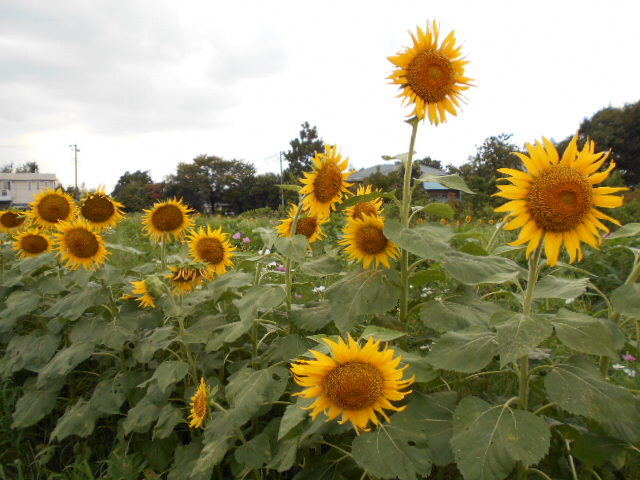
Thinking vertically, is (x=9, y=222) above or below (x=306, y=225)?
below

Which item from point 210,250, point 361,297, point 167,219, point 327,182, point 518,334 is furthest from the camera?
point 167,219

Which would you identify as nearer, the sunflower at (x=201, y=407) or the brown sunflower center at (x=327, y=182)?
the sunflower at (x=201, y=407)

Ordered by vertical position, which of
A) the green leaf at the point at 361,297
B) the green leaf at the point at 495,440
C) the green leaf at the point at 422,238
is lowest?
the green leaf at the point at 495,440

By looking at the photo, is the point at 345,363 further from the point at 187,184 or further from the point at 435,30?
the point at 187,184

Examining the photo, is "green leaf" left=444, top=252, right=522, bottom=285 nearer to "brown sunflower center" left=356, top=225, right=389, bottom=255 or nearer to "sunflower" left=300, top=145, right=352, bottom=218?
"brown sunflower center" left=356, top=225, right=389, bottom=255

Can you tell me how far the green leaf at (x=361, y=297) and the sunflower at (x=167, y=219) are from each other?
1701mm

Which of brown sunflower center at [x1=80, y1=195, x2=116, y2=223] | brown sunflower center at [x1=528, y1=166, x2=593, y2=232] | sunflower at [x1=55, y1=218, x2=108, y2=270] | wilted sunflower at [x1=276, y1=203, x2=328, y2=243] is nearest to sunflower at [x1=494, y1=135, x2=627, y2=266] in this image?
brown sunflower center at [x1=528, y1=166, x2=593, y2=232]

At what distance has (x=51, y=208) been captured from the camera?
3.27 m

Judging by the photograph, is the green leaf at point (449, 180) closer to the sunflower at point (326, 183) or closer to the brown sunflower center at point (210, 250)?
the sunflower at point (326, 183)

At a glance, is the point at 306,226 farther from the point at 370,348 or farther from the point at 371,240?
the point at 370,348

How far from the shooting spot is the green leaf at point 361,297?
61.7 inches

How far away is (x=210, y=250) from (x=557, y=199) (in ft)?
6.64

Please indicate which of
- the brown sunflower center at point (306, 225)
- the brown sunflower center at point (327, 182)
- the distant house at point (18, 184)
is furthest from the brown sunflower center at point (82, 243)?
the distant house at point (18, 184)

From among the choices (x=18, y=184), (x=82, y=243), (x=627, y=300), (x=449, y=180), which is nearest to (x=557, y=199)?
(x=627, y=300)
